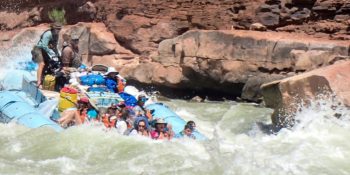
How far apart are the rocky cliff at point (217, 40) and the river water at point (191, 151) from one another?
2.89 meters

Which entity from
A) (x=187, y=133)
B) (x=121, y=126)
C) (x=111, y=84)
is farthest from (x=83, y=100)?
(x=187, y=133)

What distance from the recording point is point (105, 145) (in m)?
7.47

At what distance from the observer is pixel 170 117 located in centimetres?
910

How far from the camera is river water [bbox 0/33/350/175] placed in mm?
6586

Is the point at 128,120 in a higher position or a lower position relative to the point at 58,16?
higher

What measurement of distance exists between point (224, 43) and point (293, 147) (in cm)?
546

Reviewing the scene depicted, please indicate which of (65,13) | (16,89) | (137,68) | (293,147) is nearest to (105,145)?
(293,147)

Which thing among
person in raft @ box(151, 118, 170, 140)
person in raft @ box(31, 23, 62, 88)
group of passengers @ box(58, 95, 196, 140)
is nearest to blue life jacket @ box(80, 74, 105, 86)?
person in raft @ box(31, 23, 62, 88)

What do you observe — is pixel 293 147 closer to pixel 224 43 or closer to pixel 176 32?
pixel 224 43

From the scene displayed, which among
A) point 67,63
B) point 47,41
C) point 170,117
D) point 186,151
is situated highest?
point 47,41

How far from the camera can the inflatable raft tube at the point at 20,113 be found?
8.41 meters

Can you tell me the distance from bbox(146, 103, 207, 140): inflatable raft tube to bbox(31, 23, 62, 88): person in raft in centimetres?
202

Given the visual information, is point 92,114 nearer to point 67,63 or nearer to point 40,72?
point 40,72

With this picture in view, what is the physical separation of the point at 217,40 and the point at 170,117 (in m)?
4.20
